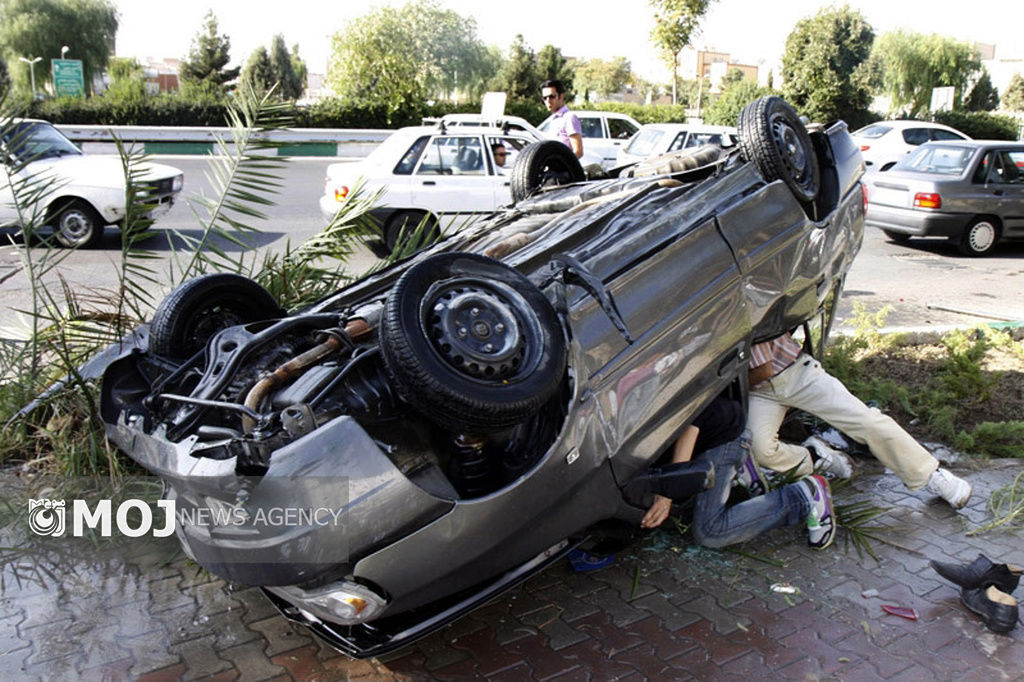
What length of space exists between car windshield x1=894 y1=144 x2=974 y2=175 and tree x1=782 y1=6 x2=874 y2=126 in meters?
21.9

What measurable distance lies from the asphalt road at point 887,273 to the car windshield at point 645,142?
3.90m

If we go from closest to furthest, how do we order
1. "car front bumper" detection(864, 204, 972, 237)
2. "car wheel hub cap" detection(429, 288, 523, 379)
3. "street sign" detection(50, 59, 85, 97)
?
"car wheel hub cap" detection(429, 288, 523, 379), "car front bumper" detection(864, 204, 972, 237), "street sign" detection(50, 59, 85, 97)

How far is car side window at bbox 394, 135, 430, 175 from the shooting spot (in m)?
10.1

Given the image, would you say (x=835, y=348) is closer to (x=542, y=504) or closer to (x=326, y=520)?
(x=542, y=504)

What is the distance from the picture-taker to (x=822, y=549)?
12.7 feet

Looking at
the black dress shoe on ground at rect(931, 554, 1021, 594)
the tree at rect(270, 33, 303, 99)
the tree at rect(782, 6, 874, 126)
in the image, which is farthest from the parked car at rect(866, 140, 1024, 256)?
the tree at rect(270, 33, 303, 99)

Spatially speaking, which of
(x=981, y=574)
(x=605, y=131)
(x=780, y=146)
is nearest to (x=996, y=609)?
(x=981, y=574)

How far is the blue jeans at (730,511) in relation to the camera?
3.74 meters

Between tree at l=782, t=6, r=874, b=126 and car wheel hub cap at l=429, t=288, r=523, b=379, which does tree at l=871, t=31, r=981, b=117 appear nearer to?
tree at l=782, t=6, r=874, b=126

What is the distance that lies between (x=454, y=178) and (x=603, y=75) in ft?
278

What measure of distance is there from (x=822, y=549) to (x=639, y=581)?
94 centimetres

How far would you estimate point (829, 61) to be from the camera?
3291 centimetres

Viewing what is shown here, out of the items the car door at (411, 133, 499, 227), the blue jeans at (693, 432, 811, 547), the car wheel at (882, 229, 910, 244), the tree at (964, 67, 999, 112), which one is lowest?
the blue jeans at (693, 432, 811, 547)

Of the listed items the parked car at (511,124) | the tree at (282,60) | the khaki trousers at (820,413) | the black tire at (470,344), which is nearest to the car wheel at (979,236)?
the parked car at (511,124)
